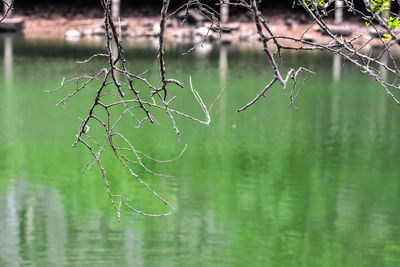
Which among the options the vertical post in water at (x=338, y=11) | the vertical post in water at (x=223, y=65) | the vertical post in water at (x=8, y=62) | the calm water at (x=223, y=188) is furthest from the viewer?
the vertical post in water at (x=223, y=65)

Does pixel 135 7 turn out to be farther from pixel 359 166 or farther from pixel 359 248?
pixel 359 248

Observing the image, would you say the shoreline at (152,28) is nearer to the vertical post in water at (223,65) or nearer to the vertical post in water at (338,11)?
the vertical post in water at (338,11)

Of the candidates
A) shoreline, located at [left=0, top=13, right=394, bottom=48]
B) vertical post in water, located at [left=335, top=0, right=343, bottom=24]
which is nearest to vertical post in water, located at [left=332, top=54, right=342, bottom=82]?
vertical post in water, located at [left=335, top=0, right=343, bottom=24]

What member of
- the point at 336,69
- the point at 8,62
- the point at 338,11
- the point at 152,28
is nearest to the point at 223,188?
the point at 8,62

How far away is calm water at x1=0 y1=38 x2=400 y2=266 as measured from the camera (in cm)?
576

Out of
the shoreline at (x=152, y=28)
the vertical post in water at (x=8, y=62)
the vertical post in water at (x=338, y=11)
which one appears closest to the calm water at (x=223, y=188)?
the vertical post in water at (x=8, y=62)

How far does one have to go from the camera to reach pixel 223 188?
7.08 m

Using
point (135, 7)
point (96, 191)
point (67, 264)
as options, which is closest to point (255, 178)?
point (96, 191)

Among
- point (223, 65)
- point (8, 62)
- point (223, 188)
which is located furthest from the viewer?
point (223, 65)

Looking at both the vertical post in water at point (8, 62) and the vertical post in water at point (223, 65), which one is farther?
the vertical post in water at point (223, 65)

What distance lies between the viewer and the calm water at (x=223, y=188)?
18.9ft

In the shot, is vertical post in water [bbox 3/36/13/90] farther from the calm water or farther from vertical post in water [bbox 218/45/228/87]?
vertical post in water [bbox 218/45/228/87]

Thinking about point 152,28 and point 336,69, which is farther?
point 152,28

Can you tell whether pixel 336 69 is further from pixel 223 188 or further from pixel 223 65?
pixel 223 188
